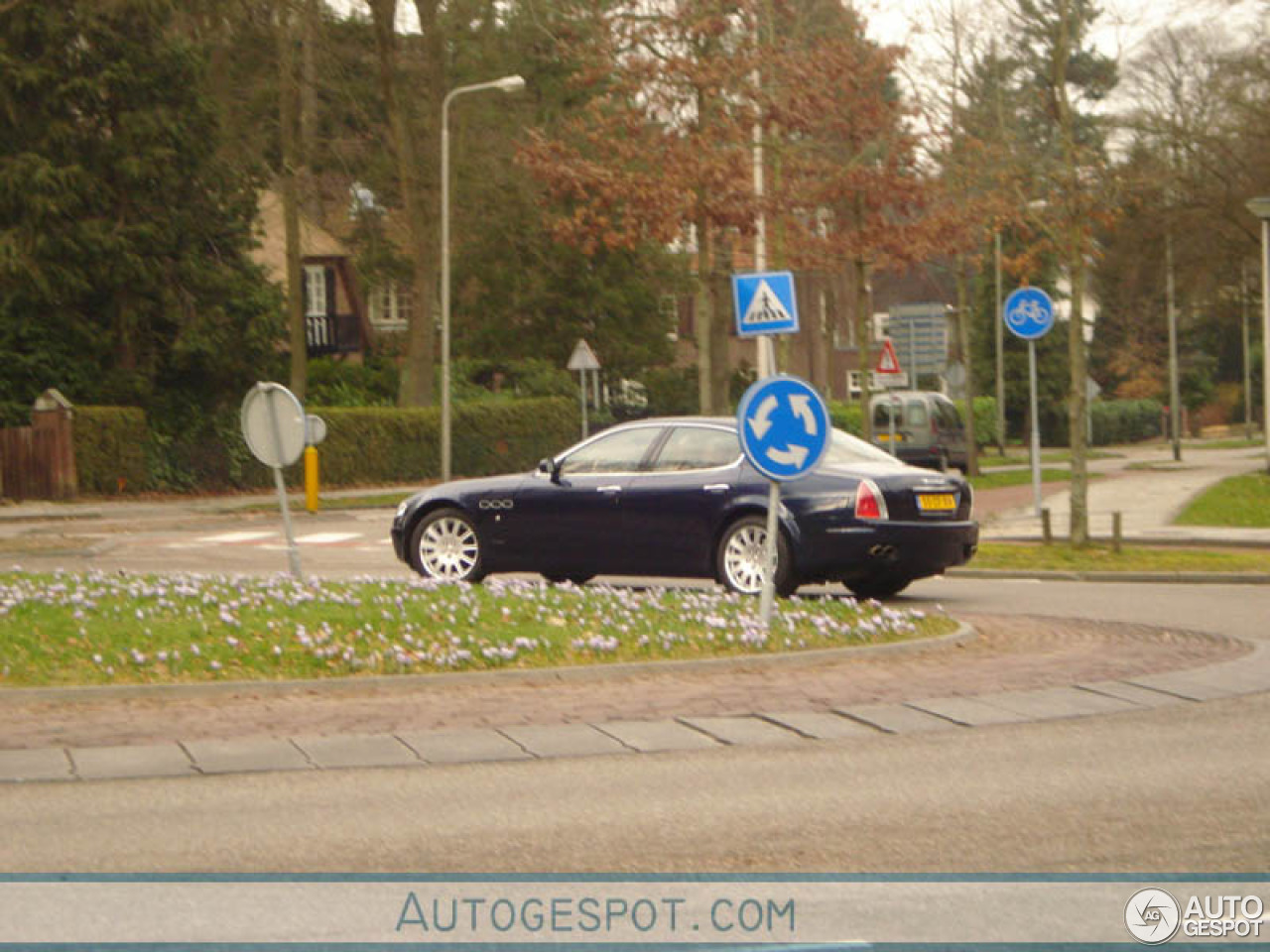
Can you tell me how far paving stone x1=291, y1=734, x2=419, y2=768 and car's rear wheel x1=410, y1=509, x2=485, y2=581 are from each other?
7.28 metres

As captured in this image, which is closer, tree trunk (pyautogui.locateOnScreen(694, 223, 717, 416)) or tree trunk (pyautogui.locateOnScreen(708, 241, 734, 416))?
tree trunk (pyautogui.locateOnScreen(694, 223, 717, 416))

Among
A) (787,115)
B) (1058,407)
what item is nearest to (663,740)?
(787,115)

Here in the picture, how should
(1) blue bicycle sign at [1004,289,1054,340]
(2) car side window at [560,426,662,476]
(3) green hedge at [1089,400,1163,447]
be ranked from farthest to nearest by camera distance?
(3) green hedge at [1089,400,1163,447] < (1) blue bicycle sign at [1004,289,1054,340] < (2) car side window at [560,426,662,476]

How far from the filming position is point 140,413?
35219mm

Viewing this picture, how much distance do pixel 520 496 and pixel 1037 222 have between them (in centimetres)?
724

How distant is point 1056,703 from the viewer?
9859 mm

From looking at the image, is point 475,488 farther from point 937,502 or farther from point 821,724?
point 821,724

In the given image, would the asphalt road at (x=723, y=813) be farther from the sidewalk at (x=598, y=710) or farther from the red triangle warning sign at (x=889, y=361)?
the red triangle warning sign at (x=889, y=361)

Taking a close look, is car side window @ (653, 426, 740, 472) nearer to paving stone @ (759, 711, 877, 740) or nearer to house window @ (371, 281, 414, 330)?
paving stone @ (759, 711, 877, 740)

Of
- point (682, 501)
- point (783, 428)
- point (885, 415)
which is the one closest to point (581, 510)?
point (682, 501)

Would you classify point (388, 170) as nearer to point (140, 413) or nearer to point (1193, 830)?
point (140, 413)

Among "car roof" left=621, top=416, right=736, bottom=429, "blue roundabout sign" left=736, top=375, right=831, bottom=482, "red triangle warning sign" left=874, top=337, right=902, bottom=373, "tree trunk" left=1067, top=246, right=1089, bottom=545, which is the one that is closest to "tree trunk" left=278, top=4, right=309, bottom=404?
"red triangle warning sign" left=874, top=337, right=902, bottom=373

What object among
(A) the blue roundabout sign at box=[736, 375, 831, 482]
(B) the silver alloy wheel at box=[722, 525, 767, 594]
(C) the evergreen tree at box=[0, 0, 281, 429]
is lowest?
Result: (B) the silver alloy wheel at box=[722, 525, 767, 594]

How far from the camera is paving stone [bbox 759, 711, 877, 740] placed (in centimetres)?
899
